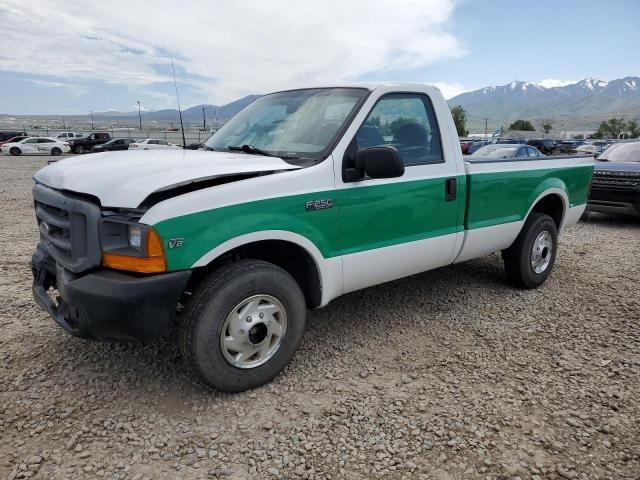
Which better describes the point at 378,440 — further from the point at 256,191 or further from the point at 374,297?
the point at 374,297

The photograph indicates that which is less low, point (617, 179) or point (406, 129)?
point (406, 129)

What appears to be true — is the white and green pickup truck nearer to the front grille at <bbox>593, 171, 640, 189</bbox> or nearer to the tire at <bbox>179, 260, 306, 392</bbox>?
the tire at <bbox>179, 260, 306, 392</bbox>

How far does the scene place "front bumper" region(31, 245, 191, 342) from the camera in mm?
2486

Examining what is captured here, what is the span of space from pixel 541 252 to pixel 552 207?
A: 0.63m

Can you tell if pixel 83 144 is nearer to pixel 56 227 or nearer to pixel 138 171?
pixel 56 227

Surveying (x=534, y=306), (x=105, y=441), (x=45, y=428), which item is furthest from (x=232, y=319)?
(x=534, y=306)

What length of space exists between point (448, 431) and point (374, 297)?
2083mm

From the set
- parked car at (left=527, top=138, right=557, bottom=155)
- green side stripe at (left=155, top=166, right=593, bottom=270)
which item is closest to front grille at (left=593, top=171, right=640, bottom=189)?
green side stripe at (left=155, top=166, right=593, bottom=270)

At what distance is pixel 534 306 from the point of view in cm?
457

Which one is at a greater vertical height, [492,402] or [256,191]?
[256,191]

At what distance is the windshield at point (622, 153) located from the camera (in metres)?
9.56

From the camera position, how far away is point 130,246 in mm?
2547

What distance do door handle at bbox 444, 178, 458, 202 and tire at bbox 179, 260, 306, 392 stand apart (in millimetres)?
1555

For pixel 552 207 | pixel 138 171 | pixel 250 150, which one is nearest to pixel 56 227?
pixel 138 171
